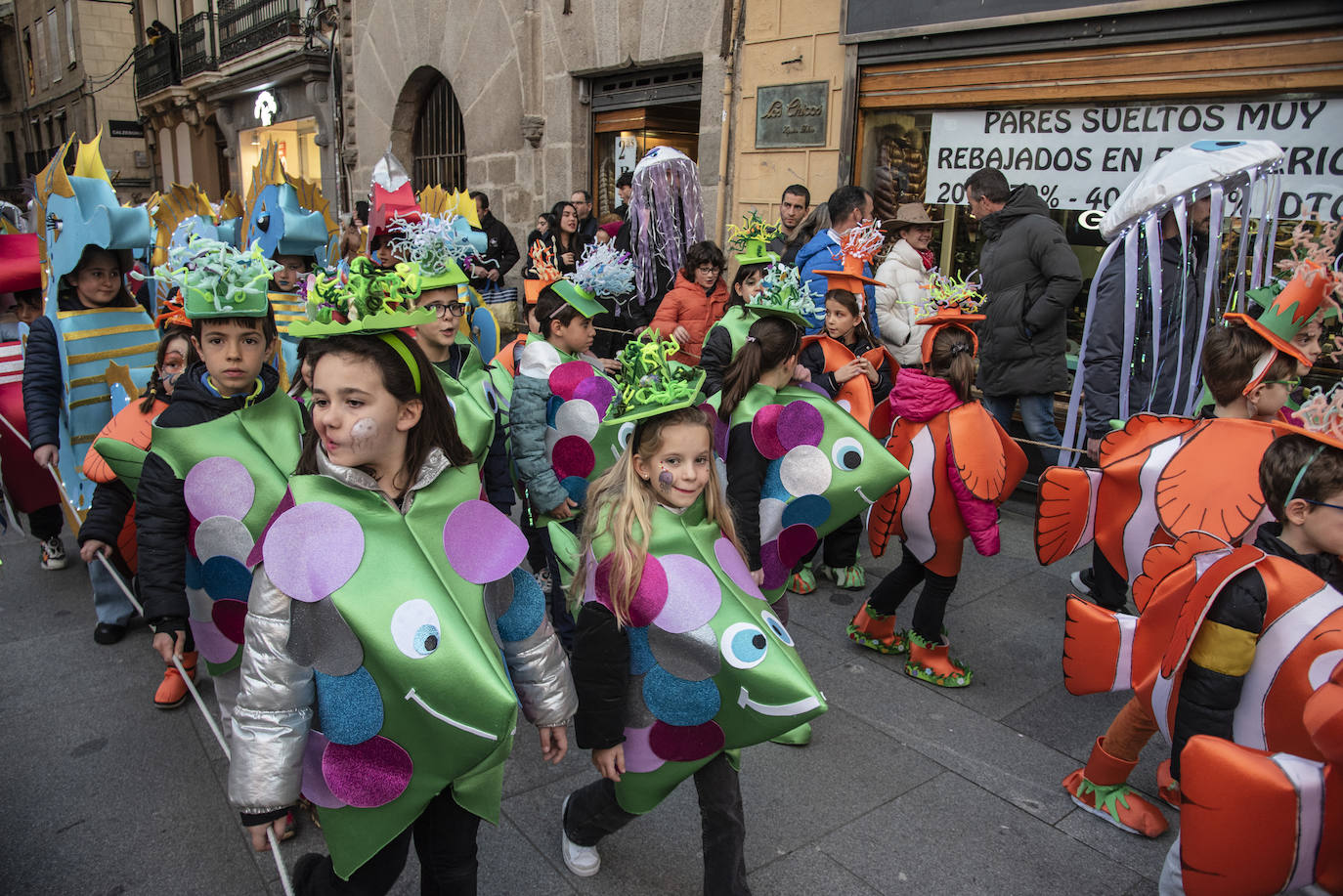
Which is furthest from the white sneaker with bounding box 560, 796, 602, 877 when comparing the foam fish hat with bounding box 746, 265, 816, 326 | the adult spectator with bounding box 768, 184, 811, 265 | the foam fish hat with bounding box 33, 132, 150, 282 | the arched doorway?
the arched doorway

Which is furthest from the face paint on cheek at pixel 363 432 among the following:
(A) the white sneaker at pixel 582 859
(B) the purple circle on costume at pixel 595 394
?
(B) the purple circle on costume at pixel 595 394

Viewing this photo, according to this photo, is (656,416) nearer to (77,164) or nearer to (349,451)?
(349,451)

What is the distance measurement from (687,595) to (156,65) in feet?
97.7

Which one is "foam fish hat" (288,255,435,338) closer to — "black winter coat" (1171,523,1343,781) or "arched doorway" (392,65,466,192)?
"black winter coat" (1171,523,1343,781)

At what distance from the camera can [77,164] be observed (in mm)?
4449

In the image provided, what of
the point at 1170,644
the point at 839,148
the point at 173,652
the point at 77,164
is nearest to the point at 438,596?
the point at 173,652

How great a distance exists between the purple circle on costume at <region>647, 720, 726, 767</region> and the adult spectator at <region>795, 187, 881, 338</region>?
2.93m

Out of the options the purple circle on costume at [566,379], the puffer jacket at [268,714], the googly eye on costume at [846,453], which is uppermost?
the purple circle on costume at [566,379]

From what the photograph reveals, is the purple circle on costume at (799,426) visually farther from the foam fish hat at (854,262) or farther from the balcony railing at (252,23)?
the balcony railing at (252,23)

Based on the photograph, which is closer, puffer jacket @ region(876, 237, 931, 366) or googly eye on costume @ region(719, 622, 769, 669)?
googly eye on costume @ region(719, 622, 769, 669)

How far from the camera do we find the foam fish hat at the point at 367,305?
203cm

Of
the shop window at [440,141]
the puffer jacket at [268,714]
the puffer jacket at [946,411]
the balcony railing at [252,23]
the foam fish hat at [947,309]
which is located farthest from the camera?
the balcony railing at [252,23]

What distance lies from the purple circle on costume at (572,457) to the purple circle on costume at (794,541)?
2.93 feet

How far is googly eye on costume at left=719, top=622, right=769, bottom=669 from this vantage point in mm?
2281
